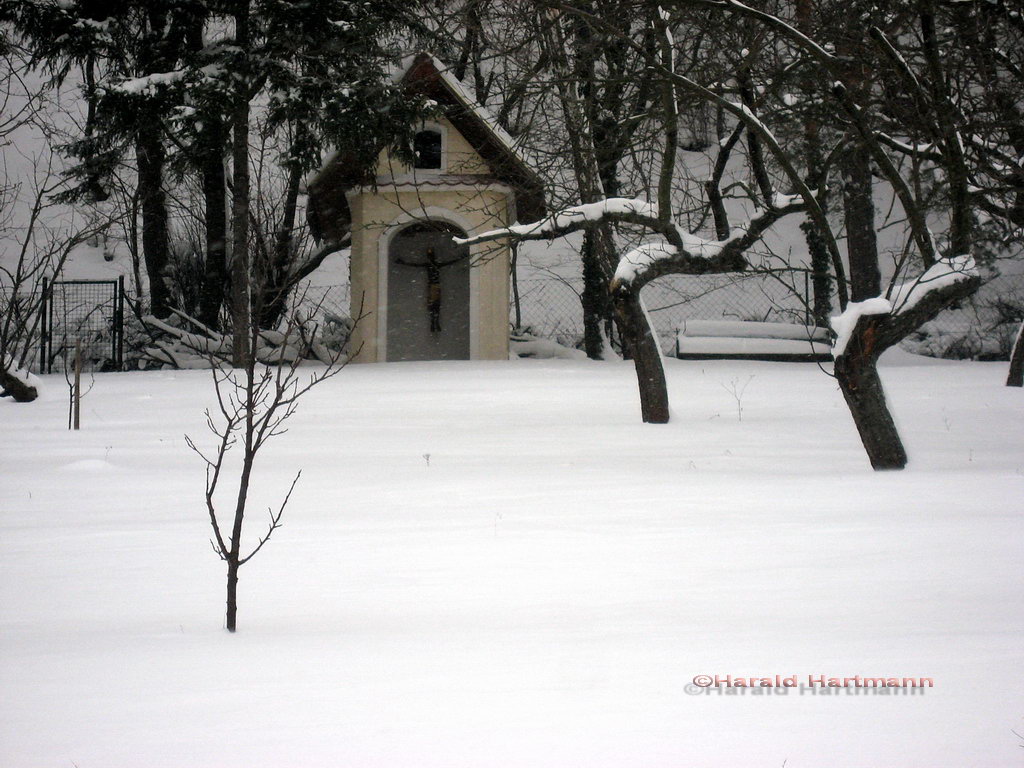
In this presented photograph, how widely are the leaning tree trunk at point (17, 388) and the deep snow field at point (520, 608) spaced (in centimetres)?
414

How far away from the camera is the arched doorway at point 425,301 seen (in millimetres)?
18312

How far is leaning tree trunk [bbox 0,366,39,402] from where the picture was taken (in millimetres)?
10666

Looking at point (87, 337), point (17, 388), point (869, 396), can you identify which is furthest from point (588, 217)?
point (87, 337)

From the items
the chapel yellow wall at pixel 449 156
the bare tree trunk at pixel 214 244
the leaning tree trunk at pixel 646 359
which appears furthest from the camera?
the bare tree trunk at pixel 214 244

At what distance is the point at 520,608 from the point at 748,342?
1494 centimetres

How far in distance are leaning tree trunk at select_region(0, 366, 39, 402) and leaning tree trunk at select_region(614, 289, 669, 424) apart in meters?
6.81

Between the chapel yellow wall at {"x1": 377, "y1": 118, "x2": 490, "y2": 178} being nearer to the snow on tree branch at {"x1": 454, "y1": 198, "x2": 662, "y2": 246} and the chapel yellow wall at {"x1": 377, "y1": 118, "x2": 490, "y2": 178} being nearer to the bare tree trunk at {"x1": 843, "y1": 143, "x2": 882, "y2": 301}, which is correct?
the bare tree trunk at {"x1": 843, "y1": 143, "x2": 882, "y2": 301}

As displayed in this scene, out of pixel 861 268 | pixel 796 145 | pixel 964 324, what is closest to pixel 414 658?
pixel 796 145

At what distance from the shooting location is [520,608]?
343 cm

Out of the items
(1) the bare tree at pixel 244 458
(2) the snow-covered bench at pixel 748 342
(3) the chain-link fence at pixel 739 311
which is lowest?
(1) the bare tree at pixel 244 458

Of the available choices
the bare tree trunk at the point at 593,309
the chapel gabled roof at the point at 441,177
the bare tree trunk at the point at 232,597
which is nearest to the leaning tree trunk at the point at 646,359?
the bare tree trunk at the point at 232,597

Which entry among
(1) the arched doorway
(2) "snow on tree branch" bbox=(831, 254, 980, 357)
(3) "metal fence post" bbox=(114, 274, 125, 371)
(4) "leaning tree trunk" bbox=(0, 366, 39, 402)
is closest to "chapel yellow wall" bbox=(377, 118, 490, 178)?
(1) the arched doorway

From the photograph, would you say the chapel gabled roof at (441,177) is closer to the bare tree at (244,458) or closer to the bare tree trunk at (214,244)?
the bare tree trunk at (214,244)

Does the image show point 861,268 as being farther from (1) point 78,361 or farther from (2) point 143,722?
(2) point 143,722
